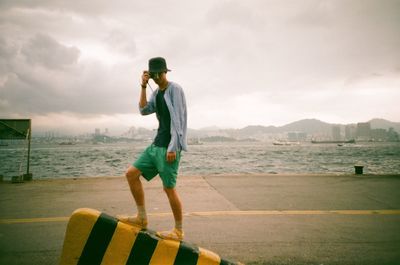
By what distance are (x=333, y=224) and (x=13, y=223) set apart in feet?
16.9

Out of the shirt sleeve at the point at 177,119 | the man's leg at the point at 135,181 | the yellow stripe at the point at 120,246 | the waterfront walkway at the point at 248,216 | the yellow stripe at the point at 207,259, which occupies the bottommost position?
the waterfront walkway at the point at 248,216

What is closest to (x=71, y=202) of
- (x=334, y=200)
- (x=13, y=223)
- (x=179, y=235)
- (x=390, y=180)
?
(x=13, y=223)

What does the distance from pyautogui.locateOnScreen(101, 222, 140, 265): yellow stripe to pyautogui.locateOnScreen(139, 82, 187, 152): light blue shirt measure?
908mm

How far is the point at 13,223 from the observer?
4484 mm

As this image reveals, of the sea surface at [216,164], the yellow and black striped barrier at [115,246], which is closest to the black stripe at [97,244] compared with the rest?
the yellow and black striped barrier at [115,246]

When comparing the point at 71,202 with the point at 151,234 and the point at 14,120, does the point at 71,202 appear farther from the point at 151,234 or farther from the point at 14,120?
the point at 14,120

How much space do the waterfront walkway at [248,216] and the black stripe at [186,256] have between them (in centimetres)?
94

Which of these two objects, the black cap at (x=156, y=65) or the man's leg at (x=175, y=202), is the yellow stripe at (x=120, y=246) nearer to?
the man's leg at (x=175, y=202)

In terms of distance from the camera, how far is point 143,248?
2385 millimetres

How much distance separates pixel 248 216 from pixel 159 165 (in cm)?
257

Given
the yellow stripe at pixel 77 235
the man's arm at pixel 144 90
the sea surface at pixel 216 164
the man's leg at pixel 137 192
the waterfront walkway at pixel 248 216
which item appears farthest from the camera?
the sea surface at pixel 216 164

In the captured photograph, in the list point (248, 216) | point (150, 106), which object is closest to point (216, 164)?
point (248, 216)

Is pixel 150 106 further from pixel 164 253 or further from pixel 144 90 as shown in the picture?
pixel 164 253

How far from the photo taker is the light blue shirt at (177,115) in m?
2.99
